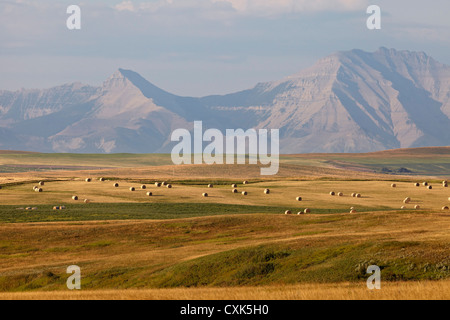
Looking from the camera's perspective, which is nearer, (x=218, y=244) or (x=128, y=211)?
(x=218, y=244)

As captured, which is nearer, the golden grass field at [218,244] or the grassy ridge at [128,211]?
the golden grass field at [218,244]

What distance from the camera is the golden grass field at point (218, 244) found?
147 feet

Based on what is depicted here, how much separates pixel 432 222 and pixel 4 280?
38.0m

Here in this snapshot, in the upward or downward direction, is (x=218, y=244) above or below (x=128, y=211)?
below

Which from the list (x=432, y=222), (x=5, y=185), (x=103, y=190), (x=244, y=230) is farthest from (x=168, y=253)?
(x=5, y=185)

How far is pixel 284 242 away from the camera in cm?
5831

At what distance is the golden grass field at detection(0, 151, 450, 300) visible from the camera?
44781mm

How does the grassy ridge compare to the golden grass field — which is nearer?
the golden grass field

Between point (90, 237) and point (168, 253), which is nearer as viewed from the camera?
point (168, 253)

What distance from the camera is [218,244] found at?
6562 cm
